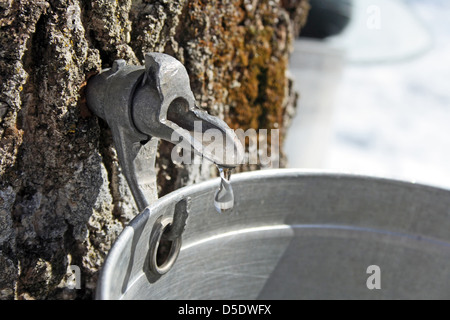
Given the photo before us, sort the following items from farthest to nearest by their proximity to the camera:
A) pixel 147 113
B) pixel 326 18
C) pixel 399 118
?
pixel 399 118, pixel 326 18, pixel 147 113

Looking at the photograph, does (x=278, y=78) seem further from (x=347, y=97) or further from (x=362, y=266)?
(x=347, y=97)

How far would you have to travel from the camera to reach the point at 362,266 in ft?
4.89

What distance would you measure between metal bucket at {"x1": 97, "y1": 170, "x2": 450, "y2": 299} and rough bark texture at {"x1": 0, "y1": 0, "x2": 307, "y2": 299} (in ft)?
0.72

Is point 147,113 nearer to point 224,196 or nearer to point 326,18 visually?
point 224,196

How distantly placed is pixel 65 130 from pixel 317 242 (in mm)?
708

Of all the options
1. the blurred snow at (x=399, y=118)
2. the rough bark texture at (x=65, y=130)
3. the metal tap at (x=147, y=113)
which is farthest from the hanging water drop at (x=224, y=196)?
the blurred snow at (x=399, y=118)

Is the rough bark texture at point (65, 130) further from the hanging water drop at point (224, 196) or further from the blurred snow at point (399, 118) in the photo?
the blurred snow at point (399, 118)

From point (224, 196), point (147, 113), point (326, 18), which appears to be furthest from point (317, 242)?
point (326, 18)

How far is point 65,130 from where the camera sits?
1.14 metres

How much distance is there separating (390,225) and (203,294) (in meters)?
0.51

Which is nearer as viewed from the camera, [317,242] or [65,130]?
[65,130]

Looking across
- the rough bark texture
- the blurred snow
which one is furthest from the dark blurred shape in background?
the rough bark texture

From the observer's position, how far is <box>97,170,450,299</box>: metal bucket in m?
1.31

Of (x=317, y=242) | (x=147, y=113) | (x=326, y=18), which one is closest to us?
(x=147, y=113)
